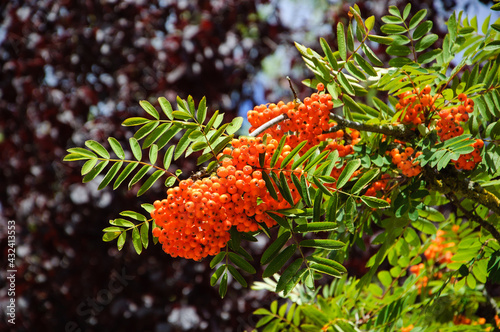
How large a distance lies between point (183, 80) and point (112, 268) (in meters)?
1.32

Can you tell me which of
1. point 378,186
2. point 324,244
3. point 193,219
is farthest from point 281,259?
point 378,186

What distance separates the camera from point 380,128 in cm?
101

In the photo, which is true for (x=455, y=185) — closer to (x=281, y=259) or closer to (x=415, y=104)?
(x=415, y=104)

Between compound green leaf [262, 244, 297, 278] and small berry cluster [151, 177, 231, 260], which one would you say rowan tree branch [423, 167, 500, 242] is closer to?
compound green leaf [262, 244, 297, 278]

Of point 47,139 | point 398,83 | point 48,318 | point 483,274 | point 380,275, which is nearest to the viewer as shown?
point 398,83

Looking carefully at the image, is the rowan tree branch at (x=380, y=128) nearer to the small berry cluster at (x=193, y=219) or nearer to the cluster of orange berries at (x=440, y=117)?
the cluster of orange berries at (x=440, y=117)

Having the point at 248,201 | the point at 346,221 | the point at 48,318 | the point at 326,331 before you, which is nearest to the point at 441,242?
the point at 326,331

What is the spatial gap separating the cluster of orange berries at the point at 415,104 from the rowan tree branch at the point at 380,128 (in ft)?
0.07

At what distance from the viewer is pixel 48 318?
9.07 feet

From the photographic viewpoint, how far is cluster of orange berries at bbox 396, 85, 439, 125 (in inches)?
40.8

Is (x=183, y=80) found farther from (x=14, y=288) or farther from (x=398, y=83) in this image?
(x=398, y=83)

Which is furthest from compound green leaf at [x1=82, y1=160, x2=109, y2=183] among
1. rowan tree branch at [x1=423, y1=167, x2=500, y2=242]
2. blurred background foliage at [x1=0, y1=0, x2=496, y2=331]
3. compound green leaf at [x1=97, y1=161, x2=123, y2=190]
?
blurred background foliage at [x1=0, y1=0, x2=496, y2=331]

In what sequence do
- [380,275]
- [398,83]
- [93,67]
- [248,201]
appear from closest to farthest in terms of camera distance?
[248,201]
[398,83]
[380,275]
[93,67]

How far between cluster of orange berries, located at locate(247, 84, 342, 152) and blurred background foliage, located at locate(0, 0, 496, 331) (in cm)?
186
